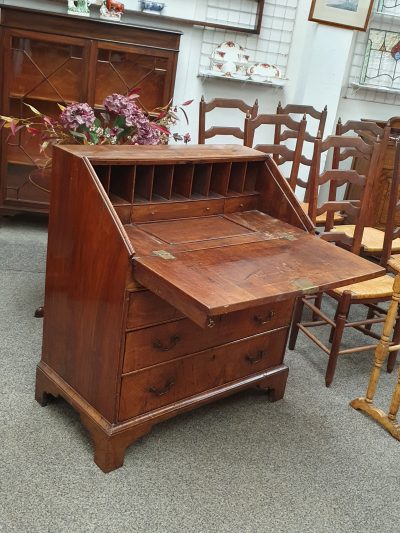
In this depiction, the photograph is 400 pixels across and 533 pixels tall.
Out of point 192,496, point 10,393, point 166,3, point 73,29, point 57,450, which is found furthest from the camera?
point 166,3

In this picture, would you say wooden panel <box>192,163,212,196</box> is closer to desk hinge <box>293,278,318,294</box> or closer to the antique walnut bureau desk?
the antique walnut bureau desk

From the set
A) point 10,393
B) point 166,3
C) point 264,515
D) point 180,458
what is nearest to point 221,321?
point 180,458

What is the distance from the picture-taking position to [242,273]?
1.91 meters

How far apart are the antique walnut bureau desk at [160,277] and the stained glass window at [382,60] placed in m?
2.98

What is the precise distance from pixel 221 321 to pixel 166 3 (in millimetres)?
3141

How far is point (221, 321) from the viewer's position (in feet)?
7.52

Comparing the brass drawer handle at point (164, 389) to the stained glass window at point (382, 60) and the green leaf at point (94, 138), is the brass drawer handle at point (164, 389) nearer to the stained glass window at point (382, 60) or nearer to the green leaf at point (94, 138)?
the green leaf at point (94, 138)

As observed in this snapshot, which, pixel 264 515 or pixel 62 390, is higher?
pixel 62 390

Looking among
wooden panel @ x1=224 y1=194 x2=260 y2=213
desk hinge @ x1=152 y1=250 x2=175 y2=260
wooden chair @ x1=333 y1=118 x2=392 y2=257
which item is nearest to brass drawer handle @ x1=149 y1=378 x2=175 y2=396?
desk hinge @ x1=152 y1=250 x2=175 y2=260

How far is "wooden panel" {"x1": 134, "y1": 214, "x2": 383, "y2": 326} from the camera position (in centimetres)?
168

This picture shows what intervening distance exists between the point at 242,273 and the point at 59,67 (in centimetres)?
284

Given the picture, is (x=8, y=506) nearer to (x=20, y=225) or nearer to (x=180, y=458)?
(x=180, y=458)

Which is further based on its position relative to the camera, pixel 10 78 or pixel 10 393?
pixel 10 78

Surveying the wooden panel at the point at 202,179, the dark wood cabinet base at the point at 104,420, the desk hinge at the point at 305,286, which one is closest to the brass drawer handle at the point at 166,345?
the dark wood cabinet base at the point at 104,420
